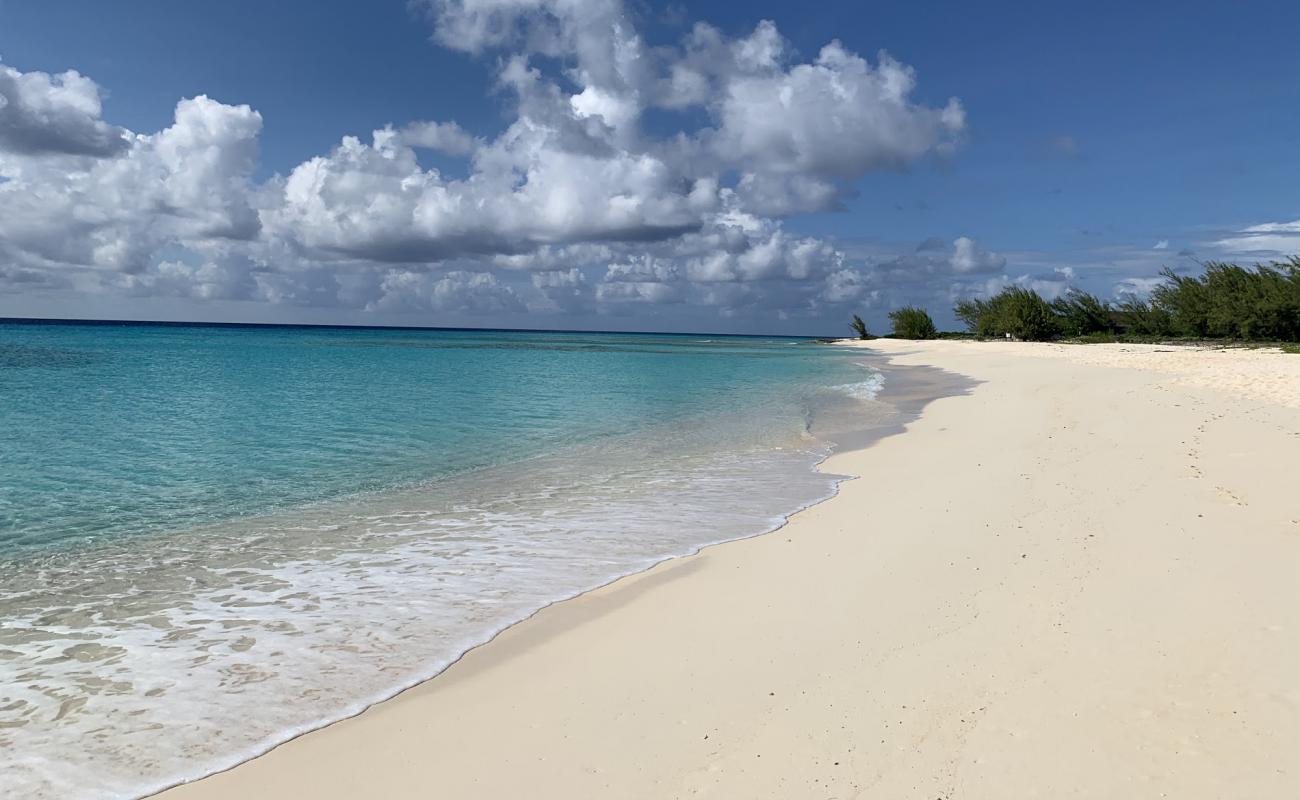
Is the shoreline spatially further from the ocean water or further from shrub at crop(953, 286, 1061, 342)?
shrub at crop(953, 286, 1061, 342)

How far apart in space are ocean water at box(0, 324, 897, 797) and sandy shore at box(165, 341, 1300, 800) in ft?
2.02

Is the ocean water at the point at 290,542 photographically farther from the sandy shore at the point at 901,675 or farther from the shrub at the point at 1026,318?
the shrub at the point at 1026,318

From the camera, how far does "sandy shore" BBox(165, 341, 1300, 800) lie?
3689 millimetres

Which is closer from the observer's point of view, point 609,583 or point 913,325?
point 609,583

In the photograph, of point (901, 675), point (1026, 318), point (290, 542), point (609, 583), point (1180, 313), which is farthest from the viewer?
point (1026, 318)

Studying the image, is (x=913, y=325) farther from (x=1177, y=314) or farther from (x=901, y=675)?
(x=901, y=675)

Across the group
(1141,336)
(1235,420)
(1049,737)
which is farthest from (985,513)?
(1141,336)

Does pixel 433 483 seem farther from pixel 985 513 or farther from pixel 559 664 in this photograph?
pixel 985 513

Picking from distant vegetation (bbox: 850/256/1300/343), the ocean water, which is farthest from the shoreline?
distant vegetation (bbox: 850/256/1300/343)

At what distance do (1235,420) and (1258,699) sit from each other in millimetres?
13073

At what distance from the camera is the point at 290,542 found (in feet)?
28.4

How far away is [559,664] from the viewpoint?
5238 mm

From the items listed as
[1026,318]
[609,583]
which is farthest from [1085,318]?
[609,583]

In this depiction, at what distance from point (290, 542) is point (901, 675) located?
7105 mm
